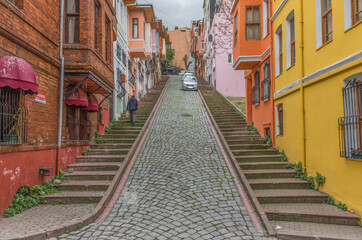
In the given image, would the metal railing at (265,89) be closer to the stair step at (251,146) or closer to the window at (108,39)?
the stair step at (251,146)

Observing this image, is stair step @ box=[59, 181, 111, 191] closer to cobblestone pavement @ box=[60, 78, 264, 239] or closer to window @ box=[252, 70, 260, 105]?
cobblestone pavement @ box=[60, 78, 264, 239]

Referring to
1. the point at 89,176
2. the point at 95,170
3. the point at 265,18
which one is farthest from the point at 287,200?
the point at 265,18

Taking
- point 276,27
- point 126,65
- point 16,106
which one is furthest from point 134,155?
point 126,65

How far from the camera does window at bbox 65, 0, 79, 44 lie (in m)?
9.08

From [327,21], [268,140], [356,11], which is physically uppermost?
[327,21]

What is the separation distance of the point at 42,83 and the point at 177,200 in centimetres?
487

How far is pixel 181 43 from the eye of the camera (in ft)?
234

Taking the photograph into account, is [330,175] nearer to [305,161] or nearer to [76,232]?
[305,161]

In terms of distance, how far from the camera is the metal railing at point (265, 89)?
11203 millimetres

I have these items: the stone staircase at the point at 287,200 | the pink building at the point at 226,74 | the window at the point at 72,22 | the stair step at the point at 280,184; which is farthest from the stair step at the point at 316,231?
the pink building at the point at 226,74

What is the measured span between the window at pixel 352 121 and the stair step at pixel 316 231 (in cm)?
145

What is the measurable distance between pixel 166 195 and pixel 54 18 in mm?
6254

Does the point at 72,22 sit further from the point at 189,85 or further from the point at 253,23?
the point at 189,85

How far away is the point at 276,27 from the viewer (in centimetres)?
1026
